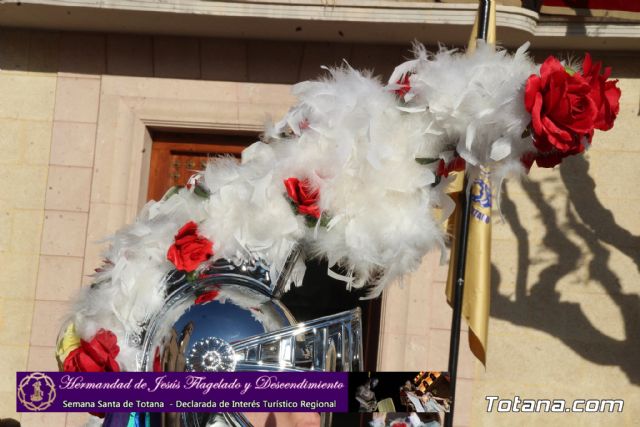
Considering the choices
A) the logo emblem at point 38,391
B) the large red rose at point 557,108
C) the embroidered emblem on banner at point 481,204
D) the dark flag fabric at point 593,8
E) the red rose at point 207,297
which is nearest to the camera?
the large red rose at point 557,108

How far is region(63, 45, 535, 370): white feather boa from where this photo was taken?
231 centimetres

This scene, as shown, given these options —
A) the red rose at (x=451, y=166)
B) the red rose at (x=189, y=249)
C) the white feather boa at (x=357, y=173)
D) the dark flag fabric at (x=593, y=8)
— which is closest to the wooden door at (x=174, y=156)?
the dark flag fabric at (x=593, y=8)

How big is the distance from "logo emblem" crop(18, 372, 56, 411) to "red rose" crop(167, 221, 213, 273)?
0.50m

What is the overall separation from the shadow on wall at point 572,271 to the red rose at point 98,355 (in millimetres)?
3597

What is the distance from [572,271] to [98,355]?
3.88 m

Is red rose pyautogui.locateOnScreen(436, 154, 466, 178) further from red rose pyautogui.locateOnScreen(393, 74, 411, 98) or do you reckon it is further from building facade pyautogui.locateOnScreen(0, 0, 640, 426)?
building facade pyautogui.locateOnScreen(0, 0, 640, 426)

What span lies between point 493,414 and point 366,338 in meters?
0.89

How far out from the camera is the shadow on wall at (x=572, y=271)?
5.79 meters

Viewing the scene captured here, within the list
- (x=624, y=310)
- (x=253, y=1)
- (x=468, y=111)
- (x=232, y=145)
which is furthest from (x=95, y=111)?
(x=468, y=111)

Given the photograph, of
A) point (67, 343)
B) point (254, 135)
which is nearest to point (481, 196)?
point (67, 343)

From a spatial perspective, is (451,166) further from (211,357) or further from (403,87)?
(211,357)

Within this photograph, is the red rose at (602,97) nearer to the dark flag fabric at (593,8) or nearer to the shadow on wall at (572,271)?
the dark flag fabric at (593,8)

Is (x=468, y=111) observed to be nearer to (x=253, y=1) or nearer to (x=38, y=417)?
(x=253, y=1)

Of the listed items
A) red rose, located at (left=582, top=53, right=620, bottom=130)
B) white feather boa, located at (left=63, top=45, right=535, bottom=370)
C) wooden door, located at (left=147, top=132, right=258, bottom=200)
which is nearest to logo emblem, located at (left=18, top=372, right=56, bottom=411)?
white feather boa, located at (left=63, top=45, right=535, bottom=370)
